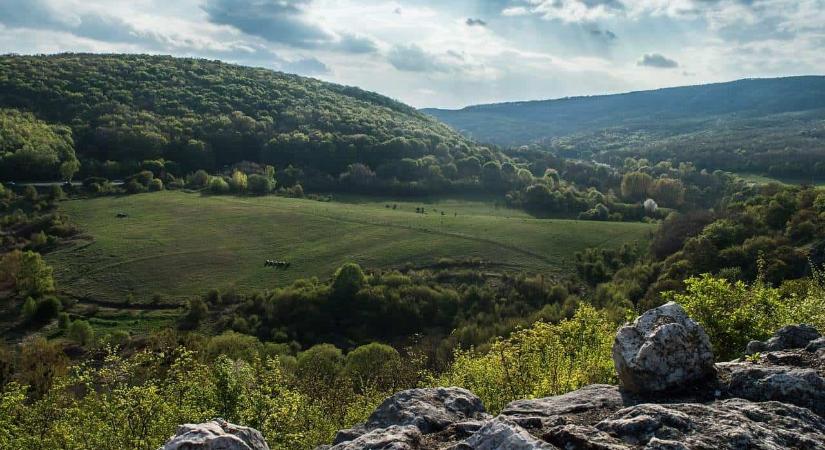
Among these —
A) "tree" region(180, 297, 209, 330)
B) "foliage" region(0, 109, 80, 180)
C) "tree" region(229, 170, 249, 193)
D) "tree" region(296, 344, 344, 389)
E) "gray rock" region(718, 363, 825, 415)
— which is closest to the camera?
"gray rock" region(718, 363, 825, 415)

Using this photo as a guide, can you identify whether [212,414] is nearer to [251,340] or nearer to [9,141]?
[251,340]

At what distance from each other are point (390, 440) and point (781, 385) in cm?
899

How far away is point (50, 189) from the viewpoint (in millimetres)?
158500

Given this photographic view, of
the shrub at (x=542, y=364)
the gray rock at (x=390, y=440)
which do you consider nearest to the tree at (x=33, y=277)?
the shrub at (x=542, y=364)

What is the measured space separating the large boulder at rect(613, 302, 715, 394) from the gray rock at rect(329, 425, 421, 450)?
5706mm

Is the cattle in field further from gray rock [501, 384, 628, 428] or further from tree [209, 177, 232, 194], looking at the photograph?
gray rock [501, 384, 628, 428]

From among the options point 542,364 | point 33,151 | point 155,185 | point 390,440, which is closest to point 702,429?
point 390,440

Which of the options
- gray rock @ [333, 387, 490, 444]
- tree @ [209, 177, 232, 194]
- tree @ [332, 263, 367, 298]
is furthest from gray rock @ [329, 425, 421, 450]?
tree @ [209, 177, 232, 194]

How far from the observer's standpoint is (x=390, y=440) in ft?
39.8

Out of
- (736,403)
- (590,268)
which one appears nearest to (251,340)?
(590,268)

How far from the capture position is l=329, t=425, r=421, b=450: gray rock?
12.0m

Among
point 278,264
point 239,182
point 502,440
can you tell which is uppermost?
point 502,440

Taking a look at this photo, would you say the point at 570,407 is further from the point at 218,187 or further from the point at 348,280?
the point at 218,187

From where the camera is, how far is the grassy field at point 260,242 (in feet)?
355
